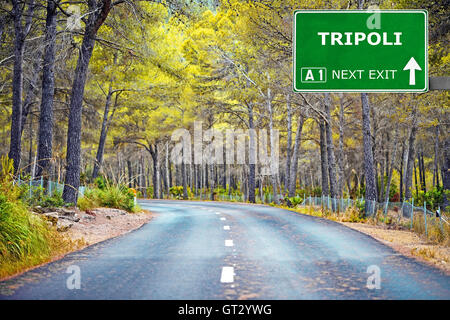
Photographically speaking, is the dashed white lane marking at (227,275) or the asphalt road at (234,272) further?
the dashed white lane marking at (227,275)

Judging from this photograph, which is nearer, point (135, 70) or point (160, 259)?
point (160, 259)

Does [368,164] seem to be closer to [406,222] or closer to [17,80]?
[406,222]

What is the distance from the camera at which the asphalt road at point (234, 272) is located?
644 centimetres

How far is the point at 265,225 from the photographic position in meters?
17.3

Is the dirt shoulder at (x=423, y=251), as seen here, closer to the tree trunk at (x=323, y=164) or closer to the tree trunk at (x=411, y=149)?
the tree trunk at (x=411, y=149)

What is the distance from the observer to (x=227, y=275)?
25.2 ft

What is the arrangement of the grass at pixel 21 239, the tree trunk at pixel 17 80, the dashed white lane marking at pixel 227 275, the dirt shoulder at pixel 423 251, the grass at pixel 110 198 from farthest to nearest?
the grass at pixel 110 198 → the tree trunk at pixel 17 80 → the dirt shoulder at pixel 423 251 → the grass at pixel 21 239 → the dashed white lane marking at pixel 227 275

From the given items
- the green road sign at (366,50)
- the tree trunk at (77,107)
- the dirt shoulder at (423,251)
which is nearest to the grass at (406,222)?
the dirt shoulder at (423,251)

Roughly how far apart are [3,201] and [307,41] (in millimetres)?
7697

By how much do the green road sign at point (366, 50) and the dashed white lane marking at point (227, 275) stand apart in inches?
223

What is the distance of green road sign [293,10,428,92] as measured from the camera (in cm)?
1194

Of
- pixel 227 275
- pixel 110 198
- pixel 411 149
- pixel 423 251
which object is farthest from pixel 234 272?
pixel 411 149
